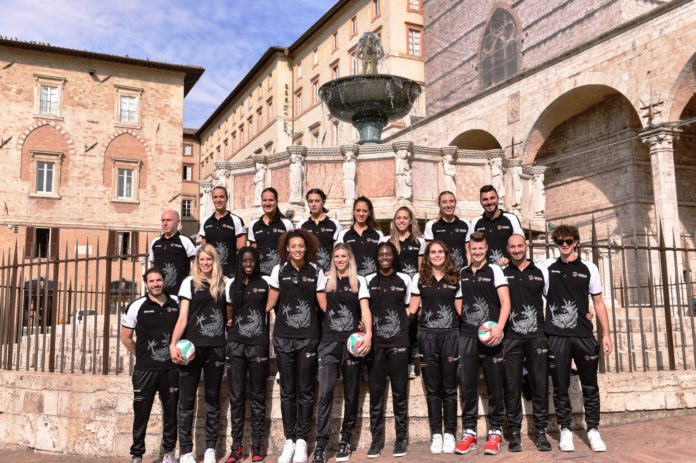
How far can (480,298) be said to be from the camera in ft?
16.3

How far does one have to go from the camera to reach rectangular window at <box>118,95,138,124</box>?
103 feet

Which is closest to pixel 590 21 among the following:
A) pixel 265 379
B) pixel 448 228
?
pixel 448 228

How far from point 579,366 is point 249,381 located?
2.62 metres

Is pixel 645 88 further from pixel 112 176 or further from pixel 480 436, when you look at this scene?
pixel 112 176

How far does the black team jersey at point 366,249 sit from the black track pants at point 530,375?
1376mm

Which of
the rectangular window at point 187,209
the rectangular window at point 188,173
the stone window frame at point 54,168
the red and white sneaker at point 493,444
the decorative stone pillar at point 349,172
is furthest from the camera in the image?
the rectangular window at point 188,173

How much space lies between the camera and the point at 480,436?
5.57 metres

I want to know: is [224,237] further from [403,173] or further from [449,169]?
[449,169]

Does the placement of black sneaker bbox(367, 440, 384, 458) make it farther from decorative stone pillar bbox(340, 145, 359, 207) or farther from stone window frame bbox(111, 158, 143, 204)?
stone window frame bbox(111, 158, 143, 204)

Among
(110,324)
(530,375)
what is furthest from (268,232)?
(110,324)

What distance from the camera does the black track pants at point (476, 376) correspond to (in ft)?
16.3

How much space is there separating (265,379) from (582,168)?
65.1 ft

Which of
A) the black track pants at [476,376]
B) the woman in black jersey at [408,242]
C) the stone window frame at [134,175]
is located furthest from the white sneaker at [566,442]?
the stone window frame at [134,175]

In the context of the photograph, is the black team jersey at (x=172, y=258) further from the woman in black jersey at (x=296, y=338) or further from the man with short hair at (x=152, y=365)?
the woman in black jersey at (x=296, y=338)
